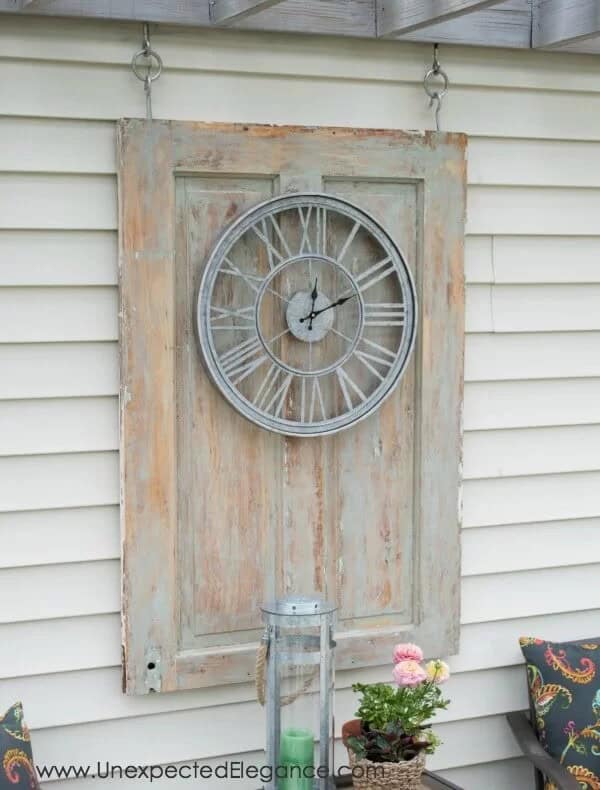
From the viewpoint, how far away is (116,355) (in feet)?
9.14

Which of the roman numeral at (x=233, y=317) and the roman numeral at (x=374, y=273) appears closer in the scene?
the roman numeral at (x=233, y=317)

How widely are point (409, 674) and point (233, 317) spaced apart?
967 millimetres

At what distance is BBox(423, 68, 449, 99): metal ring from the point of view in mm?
3035

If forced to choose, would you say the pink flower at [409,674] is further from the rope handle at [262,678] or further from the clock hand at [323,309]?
the clock hand at [323,309]

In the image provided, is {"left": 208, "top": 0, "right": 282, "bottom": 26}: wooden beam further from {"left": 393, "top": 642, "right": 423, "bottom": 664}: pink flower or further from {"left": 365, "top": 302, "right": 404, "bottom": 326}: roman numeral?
{"left": 393, "top": 642, "right": 423, "bottom": 664}: pink flower

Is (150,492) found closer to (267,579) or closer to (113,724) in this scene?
(267,579)

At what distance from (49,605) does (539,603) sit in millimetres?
1409

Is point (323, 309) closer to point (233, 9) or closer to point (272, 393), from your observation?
point (272, 393)

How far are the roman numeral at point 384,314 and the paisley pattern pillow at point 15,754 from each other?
1.28 m

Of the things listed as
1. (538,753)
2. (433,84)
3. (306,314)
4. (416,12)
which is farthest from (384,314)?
(538,753)

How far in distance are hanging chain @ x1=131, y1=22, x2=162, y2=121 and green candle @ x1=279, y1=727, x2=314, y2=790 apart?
1.51 m

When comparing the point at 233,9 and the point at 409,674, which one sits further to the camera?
the point at 409,674

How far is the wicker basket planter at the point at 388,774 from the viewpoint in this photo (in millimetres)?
2727

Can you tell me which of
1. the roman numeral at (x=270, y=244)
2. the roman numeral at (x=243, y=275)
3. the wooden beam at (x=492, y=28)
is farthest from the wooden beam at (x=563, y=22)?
the roman numeral at (x=243, y=275)
